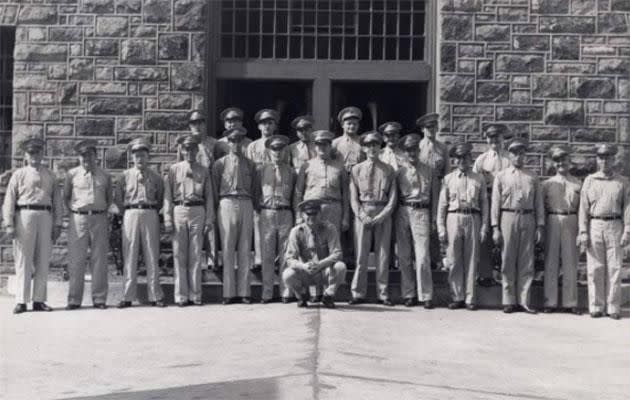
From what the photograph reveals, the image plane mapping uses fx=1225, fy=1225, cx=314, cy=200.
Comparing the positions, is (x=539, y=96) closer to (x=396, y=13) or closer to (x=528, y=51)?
(x=528, y=51)

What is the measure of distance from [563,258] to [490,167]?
1.55 m

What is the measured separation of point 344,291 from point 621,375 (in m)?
4.85

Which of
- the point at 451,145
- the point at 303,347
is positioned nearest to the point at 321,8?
the point at 451,145

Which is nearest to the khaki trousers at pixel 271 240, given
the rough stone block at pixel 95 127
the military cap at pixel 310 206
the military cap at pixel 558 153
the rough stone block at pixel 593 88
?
the military cap at pixel 310 206

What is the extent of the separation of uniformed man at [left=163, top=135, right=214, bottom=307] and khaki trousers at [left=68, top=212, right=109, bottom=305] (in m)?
0.83

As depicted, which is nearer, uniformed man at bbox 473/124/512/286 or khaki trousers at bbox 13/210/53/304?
khaki trousers at bbox 13/210/53/304

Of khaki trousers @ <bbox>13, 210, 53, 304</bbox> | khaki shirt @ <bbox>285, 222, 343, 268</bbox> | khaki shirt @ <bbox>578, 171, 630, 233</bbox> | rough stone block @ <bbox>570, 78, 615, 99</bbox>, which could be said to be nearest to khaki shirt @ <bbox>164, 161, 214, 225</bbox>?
khaki shirt @ <bbox>285, 222, 343, 268</bbox>

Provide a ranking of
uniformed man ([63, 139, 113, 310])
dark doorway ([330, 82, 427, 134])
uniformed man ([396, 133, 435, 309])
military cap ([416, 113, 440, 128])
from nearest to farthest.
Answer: uniformed man ([63, 139, 113, 310])
uniformed man ([396, 133, 435, 309])
military cap ([416, 113, 440, 128])
dark doorway ([330, 82, 427, 134])

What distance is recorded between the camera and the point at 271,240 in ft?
49.0

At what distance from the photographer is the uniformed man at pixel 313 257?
46.4 ft

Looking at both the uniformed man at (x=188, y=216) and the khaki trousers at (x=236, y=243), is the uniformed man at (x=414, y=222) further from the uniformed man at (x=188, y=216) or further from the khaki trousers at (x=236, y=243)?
the uniformed man at (x=188, y=216)

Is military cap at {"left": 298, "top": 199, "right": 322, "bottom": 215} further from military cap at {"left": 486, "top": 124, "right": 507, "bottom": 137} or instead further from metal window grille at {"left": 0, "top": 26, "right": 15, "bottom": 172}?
metal window grille at {"left": 0, "top": 26, "right": 15, "bottom": 172}

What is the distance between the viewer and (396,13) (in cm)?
1723

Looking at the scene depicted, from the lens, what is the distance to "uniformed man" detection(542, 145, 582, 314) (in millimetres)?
14945
